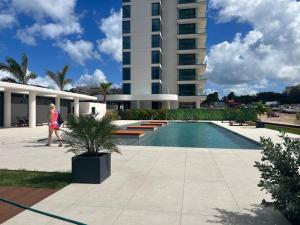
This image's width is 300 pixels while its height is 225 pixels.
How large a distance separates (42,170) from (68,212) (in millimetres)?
3359

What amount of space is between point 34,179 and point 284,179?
202 inches

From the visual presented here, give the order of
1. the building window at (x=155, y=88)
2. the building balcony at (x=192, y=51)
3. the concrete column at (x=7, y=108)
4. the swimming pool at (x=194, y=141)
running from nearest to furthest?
the swimming pool at (x=194, y=141) < the concrete column at (x=7, y=108) < the building window at (x=155, y=88) < the building balcony at (x=192, y=51)

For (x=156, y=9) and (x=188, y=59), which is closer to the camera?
(x=156, y=9)

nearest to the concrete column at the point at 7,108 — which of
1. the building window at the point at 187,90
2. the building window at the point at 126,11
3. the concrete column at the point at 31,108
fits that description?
the concrete column at the point at 31,108

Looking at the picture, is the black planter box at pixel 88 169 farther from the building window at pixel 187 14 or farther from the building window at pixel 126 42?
the building window at pixel 187 14

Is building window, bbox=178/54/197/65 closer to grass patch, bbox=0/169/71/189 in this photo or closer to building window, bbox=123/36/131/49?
building window, bbox=123/36/131/49

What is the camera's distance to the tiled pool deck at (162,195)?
14.3 ft

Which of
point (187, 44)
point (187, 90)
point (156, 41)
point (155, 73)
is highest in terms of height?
point (156, 41)

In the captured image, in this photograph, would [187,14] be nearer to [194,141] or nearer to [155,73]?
[155,73]

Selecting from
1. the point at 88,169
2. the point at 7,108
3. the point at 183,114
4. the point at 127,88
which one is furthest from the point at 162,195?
the point at 127,88

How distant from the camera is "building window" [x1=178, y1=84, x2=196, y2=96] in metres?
53.6

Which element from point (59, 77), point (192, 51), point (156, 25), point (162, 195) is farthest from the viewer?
point (192, 51)

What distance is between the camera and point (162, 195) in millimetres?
5453

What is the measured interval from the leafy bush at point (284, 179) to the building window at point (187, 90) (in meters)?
49.8
